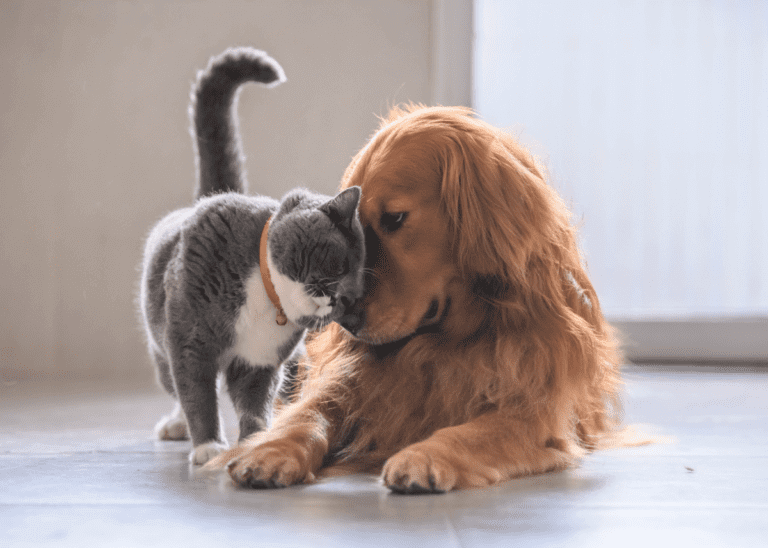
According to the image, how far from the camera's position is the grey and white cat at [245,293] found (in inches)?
45.3

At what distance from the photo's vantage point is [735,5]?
9.55 feet

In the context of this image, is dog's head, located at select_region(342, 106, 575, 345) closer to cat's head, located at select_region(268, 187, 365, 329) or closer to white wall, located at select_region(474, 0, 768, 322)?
cat's head, located at select_region(268, 187, 365, 329)

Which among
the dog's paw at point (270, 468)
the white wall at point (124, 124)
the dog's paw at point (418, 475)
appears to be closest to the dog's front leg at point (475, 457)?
the dog's paw at point (418, 475)

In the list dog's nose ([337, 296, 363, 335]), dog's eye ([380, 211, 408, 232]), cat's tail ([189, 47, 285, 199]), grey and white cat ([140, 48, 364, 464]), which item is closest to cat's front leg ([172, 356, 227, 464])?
grey and white cat ([140, 48, 364, 464])

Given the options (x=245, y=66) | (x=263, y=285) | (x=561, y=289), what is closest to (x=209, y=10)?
(x=245, y=66)

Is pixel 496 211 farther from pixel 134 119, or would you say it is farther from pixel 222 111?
pixel 134 119

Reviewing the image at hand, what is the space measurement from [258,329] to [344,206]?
288mm

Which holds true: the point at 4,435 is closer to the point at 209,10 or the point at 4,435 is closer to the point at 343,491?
the point at 343,491

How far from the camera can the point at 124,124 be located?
2674 millimetres

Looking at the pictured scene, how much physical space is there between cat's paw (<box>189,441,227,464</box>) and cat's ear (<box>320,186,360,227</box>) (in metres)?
0.41

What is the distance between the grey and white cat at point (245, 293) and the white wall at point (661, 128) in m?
1.86

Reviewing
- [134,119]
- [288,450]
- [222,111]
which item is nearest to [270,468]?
A: [288,450]

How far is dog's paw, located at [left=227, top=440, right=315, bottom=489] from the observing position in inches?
35.0

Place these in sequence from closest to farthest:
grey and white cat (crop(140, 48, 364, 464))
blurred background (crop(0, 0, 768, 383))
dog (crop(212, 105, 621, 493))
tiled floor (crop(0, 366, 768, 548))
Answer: tiled floor (crop(0, 366, 768, 548)) < dog (crop(212, 105, 621, 493)) < grey and white cat (crop(140, 48, 364, 464)) < blurred background (crop(0, 0, 768, 383))
